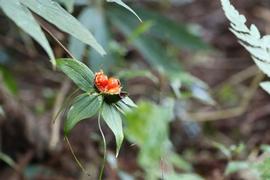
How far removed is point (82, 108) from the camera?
0.72 metres

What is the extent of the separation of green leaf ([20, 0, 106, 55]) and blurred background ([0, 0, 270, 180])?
0.53 meters

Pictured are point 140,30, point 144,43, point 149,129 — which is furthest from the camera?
point 144,43

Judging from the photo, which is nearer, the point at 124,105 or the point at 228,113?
the point at 124,105

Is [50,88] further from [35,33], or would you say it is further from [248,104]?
[35,33]

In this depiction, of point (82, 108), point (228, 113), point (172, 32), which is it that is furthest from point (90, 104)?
point (228, 113)

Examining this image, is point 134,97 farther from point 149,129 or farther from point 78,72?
point 149,129

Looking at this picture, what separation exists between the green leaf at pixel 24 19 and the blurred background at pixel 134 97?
60 centimetres

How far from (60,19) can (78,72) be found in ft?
0.33

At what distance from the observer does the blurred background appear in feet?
5.05

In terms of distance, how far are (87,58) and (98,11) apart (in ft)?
0.52

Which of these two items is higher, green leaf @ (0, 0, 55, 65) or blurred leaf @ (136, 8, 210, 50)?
green leaf @ (0, 0, 55, 65)

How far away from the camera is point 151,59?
1698 mm

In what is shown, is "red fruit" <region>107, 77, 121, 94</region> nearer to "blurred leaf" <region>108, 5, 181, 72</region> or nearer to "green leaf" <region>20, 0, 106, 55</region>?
"green leaf" <region>20, 0, 106, 55</region>

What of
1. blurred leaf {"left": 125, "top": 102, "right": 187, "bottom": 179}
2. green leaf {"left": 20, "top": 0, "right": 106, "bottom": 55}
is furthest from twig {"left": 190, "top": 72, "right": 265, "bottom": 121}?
blurred leaf {"left": 125, "top": 102, "right": 187, "bottom": 179}
